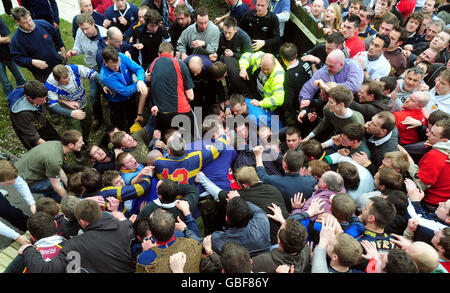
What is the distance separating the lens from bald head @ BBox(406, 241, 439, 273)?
2803mm

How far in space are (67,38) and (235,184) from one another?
6787mm

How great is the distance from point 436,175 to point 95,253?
156 inches

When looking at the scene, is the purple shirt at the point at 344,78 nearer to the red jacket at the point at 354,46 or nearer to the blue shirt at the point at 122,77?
the red jacket at the point at 354,46

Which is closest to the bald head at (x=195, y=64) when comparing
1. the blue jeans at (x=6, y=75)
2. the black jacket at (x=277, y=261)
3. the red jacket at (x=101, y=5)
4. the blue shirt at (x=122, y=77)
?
the blue shirt at (x=122, y=77)

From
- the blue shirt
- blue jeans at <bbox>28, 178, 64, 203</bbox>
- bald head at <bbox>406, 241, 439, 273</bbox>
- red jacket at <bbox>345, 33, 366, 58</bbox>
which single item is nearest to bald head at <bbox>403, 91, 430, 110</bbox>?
red jacket at <bbox>345, 33, 366, 58</bbox>

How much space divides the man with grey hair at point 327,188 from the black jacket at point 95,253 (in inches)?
78.8

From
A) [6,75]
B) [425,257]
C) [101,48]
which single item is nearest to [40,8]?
[6,75]

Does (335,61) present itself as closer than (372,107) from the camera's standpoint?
No

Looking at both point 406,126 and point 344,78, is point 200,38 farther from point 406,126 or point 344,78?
point 406,126

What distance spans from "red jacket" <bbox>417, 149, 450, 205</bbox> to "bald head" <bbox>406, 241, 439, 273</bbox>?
1.45m

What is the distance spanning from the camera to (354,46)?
239 inches

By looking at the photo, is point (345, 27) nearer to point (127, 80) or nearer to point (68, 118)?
point (127, 80)

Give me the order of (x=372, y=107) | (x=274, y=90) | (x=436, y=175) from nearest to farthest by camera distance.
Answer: (x=436, y=175) → (x=372, y=107) → (x=274, y=90)
